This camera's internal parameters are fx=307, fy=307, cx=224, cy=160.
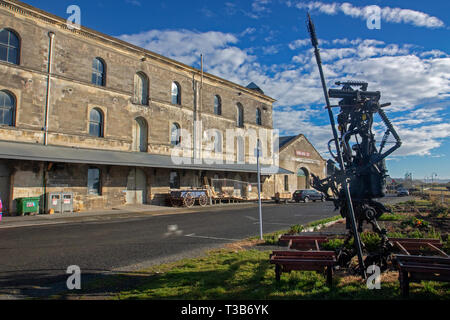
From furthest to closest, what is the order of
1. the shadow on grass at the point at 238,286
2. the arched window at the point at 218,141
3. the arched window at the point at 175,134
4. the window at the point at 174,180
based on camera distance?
the arched window at the point at 218,141 < the arched window at the point at 175,134 < the window at the point at 174,180 < the shadow on grass at the point at 238,286

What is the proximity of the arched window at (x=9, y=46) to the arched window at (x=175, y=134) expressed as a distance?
40.2 feet

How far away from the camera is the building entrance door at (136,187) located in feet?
74.8

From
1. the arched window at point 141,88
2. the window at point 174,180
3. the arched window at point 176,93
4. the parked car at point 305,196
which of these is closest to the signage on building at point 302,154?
the parked car at point 305,196

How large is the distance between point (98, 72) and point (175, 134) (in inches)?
317

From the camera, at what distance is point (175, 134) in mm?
27328

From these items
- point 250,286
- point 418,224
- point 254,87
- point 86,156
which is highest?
point 254,87

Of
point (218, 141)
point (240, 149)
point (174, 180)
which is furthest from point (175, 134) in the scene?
point (240, 149)

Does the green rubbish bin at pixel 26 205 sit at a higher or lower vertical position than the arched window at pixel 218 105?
lower

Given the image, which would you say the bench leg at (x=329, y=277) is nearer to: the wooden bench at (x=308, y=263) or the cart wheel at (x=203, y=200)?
the wooden bench at (x=308, y=263)

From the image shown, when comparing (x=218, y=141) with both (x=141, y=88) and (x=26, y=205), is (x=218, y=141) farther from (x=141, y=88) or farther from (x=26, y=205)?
(x=26, y=205)

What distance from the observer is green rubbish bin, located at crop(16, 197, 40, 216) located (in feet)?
54.3
